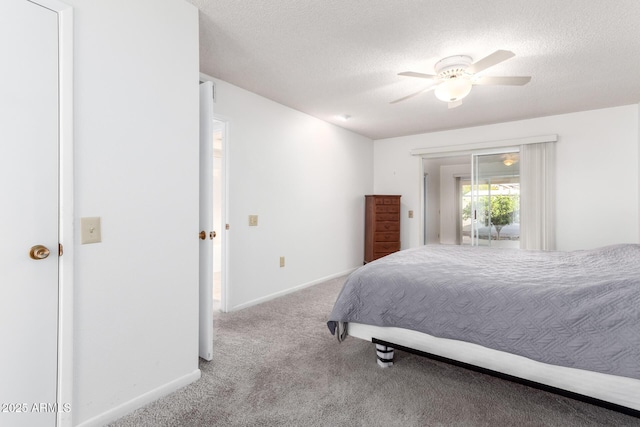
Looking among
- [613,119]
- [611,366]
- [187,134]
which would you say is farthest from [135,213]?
[613,119]

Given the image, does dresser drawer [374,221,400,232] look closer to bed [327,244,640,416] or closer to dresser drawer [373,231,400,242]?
dresser drawer [373,231,400,242]

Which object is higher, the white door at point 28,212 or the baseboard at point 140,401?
the white door at point 28,212

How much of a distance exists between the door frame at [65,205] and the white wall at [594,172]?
4.95 metres

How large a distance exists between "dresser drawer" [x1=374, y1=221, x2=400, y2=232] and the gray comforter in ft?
8.59

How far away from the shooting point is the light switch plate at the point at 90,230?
4.76 ft

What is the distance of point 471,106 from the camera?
378 centimetres

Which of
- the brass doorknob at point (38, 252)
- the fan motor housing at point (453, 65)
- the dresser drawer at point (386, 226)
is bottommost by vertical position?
the dresser drawer at point (386, 226)

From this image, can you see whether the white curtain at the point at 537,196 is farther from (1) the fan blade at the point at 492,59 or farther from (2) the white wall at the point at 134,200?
(2) the white wall at the point at 134,200

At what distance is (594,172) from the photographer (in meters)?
3.91

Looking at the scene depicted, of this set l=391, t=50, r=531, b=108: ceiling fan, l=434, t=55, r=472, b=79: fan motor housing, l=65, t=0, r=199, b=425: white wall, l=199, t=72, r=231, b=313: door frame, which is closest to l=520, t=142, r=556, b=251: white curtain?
l=391, t=50, r=531, b=108: ceiling fan

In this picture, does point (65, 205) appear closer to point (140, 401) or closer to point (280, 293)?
point (140, 401)

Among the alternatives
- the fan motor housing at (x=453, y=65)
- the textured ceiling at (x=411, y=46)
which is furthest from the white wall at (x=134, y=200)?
the fan motor housing at (x=453, y=65)

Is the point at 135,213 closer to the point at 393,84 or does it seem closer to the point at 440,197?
the point at 393,84

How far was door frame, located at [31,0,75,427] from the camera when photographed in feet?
4.50
